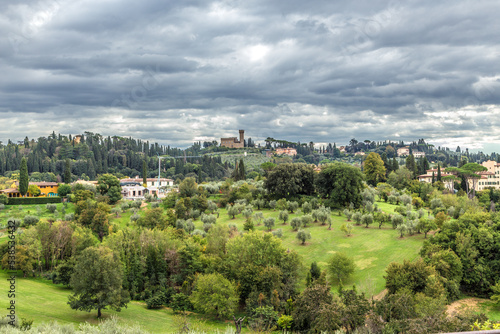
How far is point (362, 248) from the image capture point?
34.4 m

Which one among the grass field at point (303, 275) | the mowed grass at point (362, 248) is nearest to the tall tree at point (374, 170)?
the grass field at point (303, 275)

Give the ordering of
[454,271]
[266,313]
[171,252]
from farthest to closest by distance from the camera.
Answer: [171,252] → [454,271] → [266,313]

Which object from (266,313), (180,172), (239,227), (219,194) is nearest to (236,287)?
(266,313)

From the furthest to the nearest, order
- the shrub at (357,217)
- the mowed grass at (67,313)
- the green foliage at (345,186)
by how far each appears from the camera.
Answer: the green foliage at (345,186), the shrub at (357,217), the mowed grass at (67,313)

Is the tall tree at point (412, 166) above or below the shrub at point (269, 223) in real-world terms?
above

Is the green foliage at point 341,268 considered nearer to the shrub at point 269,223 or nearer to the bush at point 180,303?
the bush at point 180,303

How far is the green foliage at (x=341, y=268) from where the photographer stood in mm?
28641

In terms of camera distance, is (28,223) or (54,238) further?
(28,223)

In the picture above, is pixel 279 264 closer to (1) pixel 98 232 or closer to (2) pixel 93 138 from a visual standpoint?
(1) pixel 98 232

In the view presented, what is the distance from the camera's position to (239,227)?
140ft

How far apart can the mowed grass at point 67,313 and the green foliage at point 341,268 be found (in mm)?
9131

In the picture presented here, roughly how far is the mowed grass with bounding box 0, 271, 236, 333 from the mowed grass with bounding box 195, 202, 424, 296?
34.8 ft

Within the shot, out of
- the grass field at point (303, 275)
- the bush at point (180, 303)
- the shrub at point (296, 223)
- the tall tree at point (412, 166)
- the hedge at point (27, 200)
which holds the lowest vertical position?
the bush at point (180, 303)

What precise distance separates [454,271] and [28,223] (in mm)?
44067
